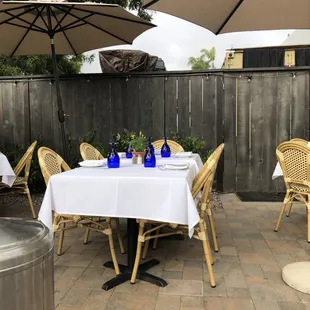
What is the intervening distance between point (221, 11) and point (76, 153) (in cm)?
362

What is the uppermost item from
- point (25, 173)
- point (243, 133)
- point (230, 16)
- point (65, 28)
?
point (65, 28)

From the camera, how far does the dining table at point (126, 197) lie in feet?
7.19

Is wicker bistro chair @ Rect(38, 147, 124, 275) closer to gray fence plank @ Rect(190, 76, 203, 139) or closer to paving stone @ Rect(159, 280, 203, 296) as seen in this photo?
paving stone @ Rect(159, 280, 203, 296)

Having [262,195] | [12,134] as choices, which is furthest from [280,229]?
[12,134]

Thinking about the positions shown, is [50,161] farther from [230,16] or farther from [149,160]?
[230,16]

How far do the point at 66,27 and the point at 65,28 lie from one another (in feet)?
0.08

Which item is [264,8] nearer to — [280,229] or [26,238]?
[280,229]

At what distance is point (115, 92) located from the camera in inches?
220

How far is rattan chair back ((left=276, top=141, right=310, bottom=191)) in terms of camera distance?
133 inches

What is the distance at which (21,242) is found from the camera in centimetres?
105

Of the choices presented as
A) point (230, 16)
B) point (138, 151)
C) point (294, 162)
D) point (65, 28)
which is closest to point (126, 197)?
point (138, 151)

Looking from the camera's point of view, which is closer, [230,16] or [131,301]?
[131,301]

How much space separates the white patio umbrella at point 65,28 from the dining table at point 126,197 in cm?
207

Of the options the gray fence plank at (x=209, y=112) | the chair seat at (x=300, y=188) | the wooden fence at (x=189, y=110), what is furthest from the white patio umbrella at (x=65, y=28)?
the chair seat at (x=300, y=188)
